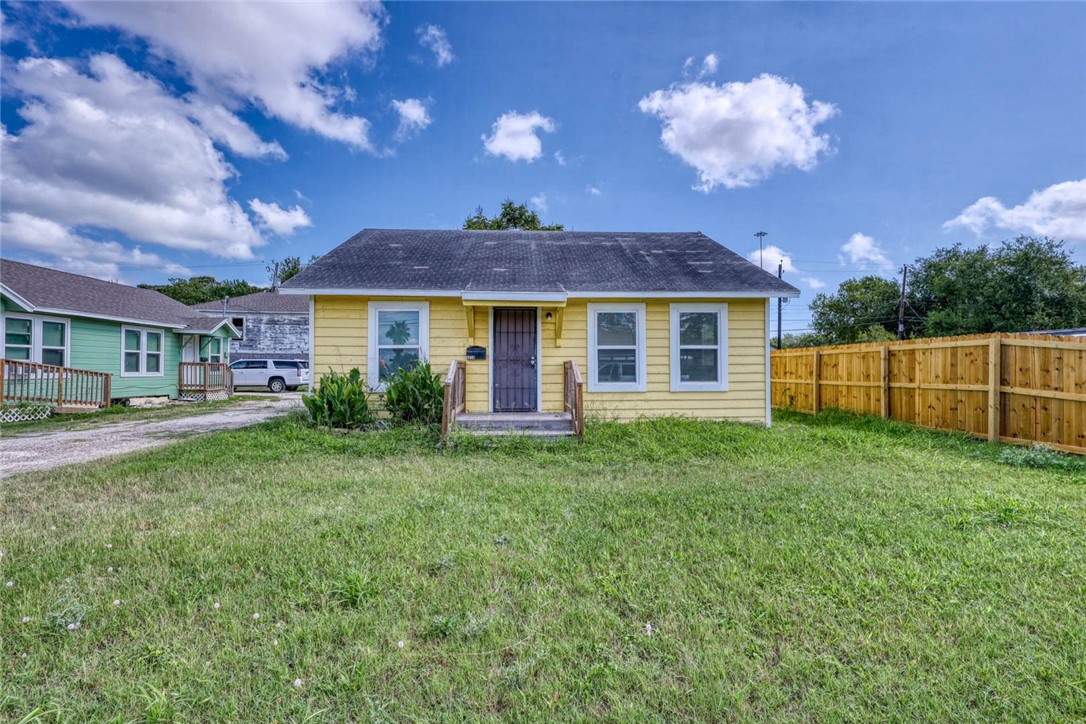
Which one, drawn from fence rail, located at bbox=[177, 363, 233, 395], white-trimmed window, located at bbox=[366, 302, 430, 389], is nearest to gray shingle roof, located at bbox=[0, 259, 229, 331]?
fence rail, located at bbox=[177, 363, 233, 395]

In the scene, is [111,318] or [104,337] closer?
[111,318]

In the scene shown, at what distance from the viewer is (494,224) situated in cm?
2422

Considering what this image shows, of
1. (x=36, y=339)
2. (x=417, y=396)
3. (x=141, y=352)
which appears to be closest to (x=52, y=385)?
(x=36, y=339)

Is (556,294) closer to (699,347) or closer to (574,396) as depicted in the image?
(574,396)

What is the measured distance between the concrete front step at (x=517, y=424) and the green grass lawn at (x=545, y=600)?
2.52 m

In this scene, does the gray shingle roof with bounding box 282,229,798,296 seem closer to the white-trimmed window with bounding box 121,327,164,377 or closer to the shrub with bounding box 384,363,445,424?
the shrub with bounding box 384,363,445,424

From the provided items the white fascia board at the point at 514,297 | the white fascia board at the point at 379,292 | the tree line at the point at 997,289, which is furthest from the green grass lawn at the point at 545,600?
the tree line at the point at 997,289

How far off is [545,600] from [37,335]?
53.5 feet

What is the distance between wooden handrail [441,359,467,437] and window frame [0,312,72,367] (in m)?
11.0

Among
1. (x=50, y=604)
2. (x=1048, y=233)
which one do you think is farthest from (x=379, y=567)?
(x=1048, y=233)

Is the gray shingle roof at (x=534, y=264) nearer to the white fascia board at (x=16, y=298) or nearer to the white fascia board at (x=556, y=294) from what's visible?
the white fascia board at (x=556, y=294)

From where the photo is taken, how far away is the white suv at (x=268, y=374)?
21172 millimetres

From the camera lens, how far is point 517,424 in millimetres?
7496

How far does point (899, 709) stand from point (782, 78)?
47.8 ft
